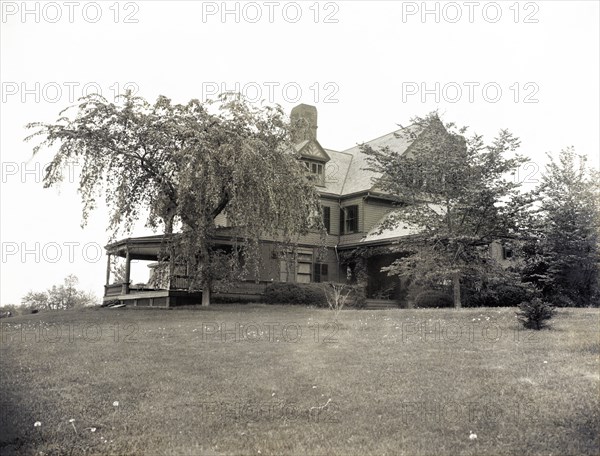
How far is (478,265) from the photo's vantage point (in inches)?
932

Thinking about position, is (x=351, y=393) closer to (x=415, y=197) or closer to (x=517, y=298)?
(x=415, y=197)

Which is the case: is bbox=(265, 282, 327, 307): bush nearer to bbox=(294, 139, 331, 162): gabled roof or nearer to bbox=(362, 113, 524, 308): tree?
bbox=(362, 113, 524, 308): tree

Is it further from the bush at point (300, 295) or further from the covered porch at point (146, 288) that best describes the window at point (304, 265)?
the covered porch at point (146, 288)

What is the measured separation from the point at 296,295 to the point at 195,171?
863cm

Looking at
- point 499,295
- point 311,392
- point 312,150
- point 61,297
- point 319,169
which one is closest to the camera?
point 311,392

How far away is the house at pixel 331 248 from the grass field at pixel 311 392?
13.1 metres

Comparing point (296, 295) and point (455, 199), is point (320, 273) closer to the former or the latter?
point (296, 295)

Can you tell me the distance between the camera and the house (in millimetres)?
30328

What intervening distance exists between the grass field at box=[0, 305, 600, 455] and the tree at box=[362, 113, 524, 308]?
20.7 feet

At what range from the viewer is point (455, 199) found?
78.8 feet

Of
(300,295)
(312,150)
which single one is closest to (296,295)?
(300,295)

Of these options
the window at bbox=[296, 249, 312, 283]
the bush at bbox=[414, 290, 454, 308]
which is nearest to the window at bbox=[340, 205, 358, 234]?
the window at bbox=[296, 249, 312, 283]

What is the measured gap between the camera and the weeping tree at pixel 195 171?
926 inches

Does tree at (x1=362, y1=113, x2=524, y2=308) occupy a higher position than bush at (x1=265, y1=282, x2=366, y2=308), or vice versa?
tree at (x1=362, y1=113, x2=524, y2=308)
